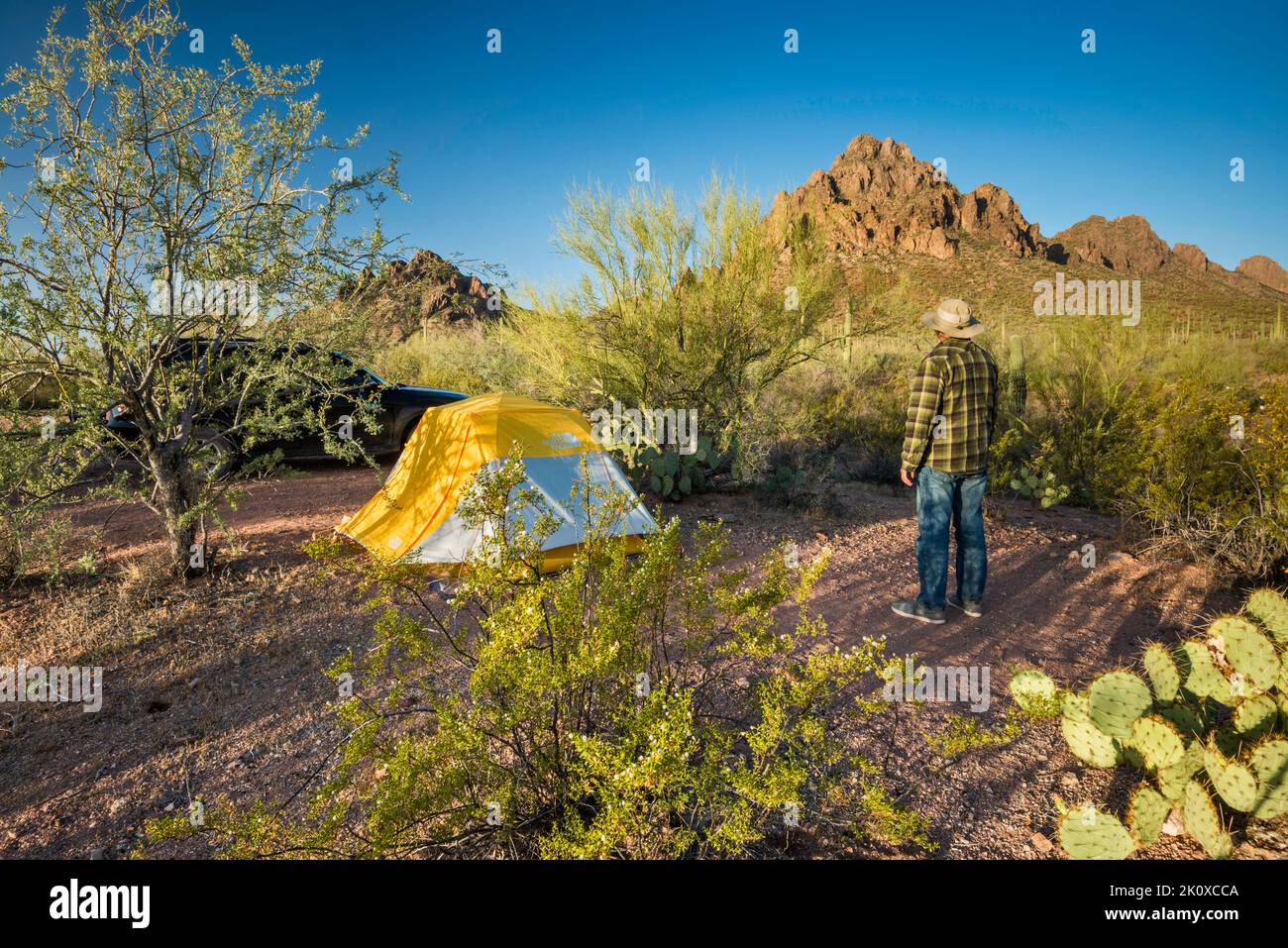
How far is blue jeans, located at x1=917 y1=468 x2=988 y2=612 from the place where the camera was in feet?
13.0

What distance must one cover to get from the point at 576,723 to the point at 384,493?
12.3 ft

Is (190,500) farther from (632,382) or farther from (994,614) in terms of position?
(994,614)

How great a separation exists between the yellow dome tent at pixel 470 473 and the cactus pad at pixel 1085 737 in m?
2.67

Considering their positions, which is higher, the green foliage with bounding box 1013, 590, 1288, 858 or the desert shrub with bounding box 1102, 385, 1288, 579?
the desert shrub with bounding box 1102, 385, 1288, 579

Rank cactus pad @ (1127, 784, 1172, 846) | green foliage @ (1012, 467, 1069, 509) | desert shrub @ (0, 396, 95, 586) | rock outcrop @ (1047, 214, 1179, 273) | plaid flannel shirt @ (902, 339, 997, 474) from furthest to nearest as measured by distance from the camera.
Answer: rock outcrop @ (1047, 214, 1179, 273), green foliage @ (1012, 467, 1069, 509), plaid flannel shirt @ (902, 339, 997, 474), desert shrub @ (0, 396, 95, 586), cactus pad @ (1127, 784, 1172, 846)

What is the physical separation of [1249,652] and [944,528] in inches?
66.5

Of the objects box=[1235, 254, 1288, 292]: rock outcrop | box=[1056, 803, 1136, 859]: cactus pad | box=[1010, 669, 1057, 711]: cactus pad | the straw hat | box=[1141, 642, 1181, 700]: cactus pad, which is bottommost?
box=[1056, 803, 1136, 859]: cactus pad

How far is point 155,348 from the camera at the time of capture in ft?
14.4

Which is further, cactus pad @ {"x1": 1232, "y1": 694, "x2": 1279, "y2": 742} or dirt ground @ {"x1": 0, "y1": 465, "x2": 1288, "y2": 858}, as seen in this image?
dirt ground @ {"x1": 0, "y1": 465, "x2": 1288, "y2": 858}

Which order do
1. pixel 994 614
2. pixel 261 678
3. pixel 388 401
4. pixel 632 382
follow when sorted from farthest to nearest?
pixel 388 401
pixel 632 382
pixel 994 614
pixel 261 678

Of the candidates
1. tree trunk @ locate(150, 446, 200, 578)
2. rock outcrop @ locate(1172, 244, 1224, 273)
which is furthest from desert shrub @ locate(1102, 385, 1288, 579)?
rock outcrop @ locate(1172, 244, 1224, 273)

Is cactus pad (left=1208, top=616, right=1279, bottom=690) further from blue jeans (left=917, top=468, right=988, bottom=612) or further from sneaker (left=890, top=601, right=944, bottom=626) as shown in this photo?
sneaker (left=890, top=601, right=944, bottom=626)

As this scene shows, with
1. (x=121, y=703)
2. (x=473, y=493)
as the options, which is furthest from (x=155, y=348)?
(x=473, y=493)

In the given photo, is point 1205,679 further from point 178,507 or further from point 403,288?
point 178,507
